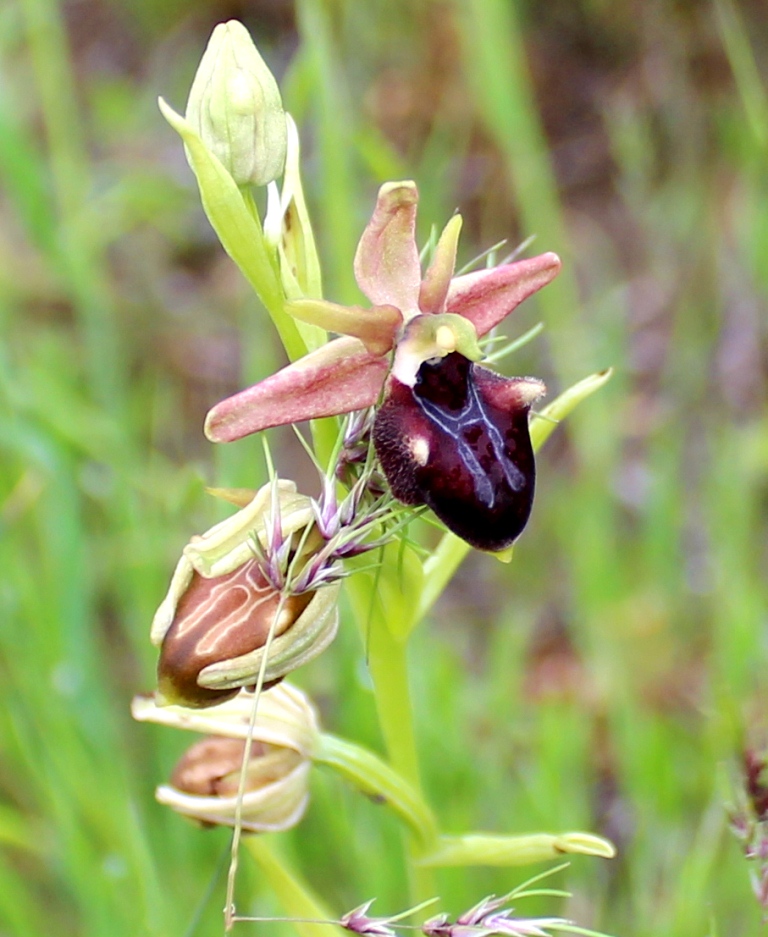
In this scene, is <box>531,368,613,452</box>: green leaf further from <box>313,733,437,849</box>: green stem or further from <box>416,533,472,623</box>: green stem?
<box>313,733,437,849</box>: green stem

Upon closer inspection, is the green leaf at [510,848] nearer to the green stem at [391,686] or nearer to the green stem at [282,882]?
the green stem at [391,686]

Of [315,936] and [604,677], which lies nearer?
[315,936]

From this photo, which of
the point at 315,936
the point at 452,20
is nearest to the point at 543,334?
the point at 452,20

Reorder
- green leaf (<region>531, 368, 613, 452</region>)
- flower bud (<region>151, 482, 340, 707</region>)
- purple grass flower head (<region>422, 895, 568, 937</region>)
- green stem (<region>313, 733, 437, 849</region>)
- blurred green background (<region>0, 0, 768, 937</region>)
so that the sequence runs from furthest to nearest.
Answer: blurred green background (<region>0, 0, 768, 937</region>), green stem (<region>313, 733, 437, 849</region>), green leaf (<region>531, 368, 613, 452</region>), flower bud (<region>151, 482, 340, 707</region>), purple grass flower head (<region>422, 895, 568, 937</region>)

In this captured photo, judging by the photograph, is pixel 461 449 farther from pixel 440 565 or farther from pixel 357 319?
pixel 440 565

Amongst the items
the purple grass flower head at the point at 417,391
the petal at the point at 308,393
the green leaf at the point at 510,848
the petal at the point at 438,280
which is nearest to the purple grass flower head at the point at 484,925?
the green leaf at the point at 510,848

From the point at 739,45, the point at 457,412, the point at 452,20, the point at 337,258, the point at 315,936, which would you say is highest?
the point at 452,20

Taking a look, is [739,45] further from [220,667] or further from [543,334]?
[543,334]

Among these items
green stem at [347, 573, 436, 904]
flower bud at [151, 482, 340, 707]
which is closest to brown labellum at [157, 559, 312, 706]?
flower bud at [151, 482, 340, 707]
